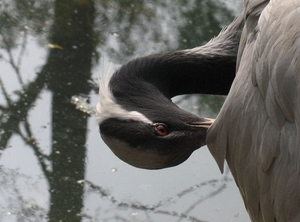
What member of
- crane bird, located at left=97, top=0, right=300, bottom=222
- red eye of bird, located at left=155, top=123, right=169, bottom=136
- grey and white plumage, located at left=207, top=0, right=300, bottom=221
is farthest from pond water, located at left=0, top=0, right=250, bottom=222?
grey and white plumage, located at left=207, top=0, right=300, bottom=221

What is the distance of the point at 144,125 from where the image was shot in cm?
321

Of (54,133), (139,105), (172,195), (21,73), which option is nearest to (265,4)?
(139,105)

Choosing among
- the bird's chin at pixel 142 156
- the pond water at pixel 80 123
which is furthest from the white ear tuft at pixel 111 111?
the pond water at pixel 80 123

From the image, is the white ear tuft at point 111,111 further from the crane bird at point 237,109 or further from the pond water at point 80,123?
the pond water at point 80,123

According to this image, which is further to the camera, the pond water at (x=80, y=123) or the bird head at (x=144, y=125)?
the pond water at (x=80, y=123)

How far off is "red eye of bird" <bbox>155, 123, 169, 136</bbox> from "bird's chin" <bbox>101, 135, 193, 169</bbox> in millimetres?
93

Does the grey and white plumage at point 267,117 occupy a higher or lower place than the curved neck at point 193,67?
lower

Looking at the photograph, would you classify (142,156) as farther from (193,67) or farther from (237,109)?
(193,67)

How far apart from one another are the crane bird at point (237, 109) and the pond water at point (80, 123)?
15.1 inches

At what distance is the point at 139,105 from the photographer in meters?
3.35

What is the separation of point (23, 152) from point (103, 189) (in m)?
0.66

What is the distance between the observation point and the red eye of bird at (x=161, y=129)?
3.24 meters

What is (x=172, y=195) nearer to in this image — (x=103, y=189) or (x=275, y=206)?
(x=103, y=189)

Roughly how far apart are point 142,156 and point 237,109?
0.54 metres
